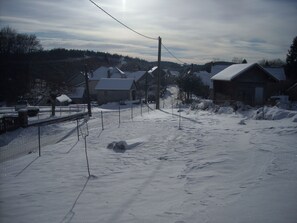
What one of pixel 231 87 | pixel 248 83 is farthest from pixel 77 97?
pixel 248 83

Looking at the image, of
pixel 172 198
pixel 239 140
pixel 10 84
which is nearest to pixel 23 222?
pixel 172 198

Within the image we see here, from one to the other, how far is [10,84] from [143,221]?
51.8 meters

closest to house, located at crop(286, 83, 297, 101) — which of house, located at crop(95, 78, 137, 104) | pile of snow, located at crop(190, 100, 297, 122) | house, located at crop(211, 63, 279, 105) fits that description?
house, located at crop(211, 63, 279, 105)

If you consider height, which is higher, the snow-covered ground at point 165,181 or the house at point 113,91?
the house at point 113,91

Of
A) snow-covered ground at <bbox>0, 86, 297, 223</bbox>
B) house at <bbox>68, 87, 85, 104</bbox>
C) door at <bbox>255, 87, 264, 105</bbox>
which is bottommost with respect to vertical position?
snow-covered ground at <bbox>0, 86, 297, 223</bbox>

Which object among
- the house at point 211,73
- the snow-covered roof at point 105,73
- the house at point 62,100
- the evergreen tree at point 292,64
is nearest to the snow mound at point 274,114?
the house at point 211,73

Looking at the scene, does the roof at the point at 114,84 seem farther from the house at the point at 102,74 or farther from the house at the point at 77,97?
the house at the point at 102,74

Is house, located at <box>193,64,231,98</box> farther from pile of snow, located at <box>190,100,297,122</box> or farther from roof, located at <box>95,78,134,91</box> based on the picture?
pile of snow, located at <box>190,100,297,122</box>

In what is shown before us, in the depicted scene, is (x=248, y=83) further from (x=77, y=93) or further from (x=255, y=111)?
(x=77, y=93)

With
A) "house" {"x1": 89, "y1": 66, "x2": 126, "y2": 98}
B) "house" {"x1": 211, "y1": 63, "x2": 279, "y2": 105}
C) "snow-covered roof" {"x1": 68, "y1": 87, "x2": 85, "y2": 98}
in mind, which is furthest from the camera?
"house" {"x1": 89, "y1": 66, "x2": 126, "y2": 98}

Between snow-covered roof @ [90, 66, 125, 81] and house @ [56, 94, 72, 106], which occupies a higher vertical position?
snow-covered roof @ [90, 66, 125, 81]

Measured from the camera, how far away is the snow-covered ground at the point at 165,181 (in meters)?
5.73

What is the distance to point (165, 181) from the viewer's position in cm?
793

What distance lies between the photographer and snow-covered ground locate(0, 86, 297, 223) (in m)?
5.73
